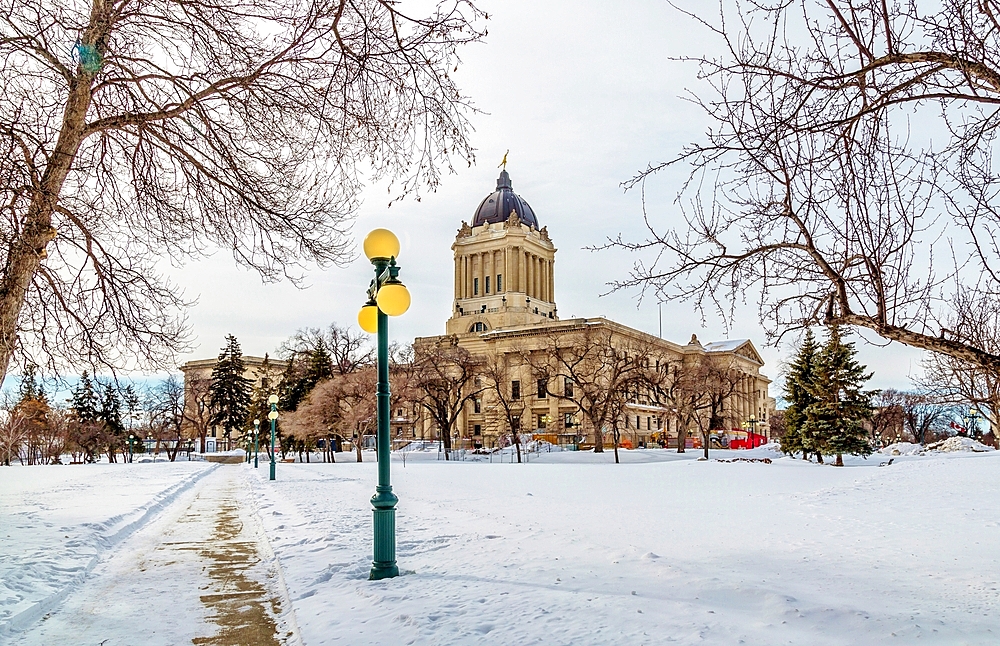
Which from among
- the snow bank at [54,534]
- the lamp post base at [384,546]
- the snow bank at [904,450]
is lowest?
the snow bank at [904,450]

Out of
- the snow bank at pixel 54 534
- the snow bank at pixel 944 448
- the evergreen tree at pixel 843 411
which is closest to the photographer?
the snow bank at pixel 54 534

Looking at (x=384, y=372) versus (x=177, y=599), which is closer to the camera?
(x=177, y=599)

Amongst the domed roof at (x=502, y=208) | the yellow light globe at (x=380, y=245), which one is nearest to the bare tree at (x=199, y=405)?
the domed roof at (x=502, y=208)

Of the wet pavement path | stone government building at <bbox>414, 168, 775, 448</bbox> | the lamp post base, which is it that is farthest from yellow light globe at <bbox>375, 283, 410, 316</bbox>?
stone government building at <bbox>414, 168, 775, 448</bbox>

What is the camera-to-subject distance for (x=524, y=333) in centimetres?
9419

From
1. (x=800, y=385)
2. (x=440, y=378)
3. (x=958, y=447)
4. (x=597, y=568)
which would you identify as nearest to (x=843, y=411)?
(x=800, y=385)

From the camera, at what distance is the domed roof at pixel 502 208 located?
118m

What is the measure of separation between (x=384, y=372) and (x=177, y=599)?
335cm

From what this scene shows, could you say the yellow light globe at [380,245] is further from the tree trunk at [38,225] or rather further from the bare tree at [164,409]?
the bare tree at [164,409]

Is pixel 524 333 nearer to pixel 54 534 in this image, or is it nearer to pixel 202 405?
pixel 202 405

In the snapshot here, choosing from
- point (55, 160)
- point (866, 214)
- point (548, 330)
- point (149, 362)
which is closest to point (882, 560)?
point (866, 214)

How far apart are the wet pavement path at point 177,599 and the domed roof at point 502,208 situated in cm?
10552

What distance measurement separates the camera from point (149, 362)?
12273mm

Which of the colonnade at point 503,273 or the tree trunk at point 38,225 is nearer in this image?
the tree trunk at point 38,225
